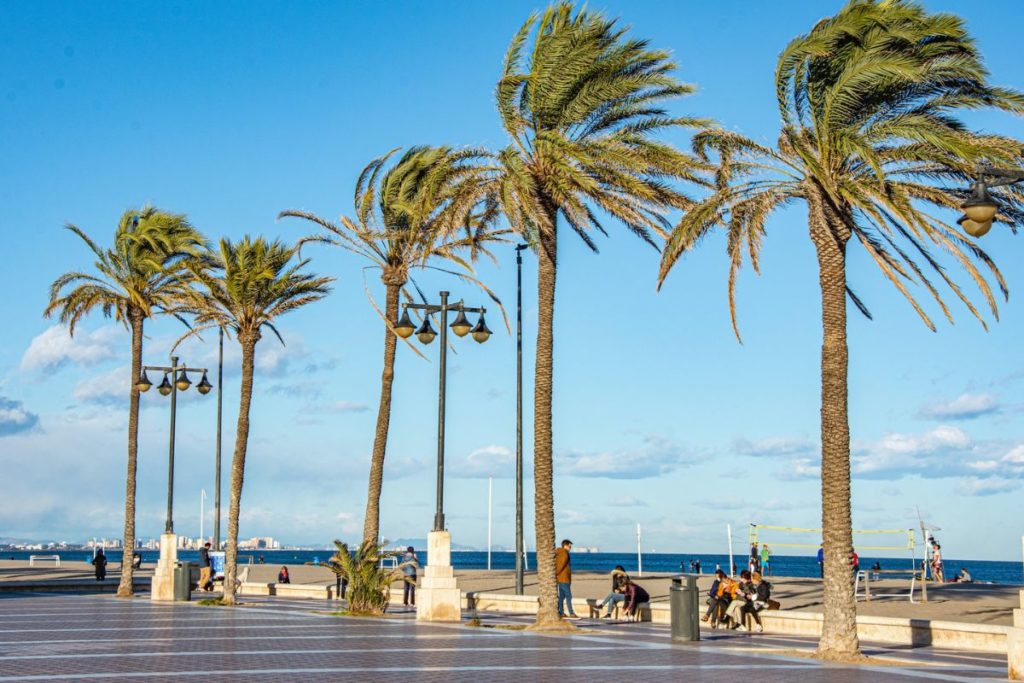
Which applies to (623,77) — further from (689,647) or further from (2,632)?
(2,632)

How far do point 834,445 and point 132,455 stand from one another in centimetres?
2552

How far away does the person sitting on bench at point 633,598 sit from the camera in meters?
27.6

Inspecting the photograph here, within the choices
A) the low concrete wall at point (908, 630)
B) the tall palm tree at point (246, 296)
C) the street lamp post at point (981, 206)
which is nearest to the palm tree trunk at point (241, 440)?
the tall palm tree at point (246, 296)

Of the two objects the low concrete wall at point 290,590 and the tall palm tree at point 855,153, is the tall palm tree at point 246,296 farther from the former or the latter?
the tall palm tree at point 855,153

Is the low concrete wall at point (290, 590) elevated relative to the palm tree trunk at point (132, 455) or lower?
lower

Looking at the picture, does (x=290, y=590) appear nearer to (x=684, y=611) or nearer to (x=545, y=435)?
(x=545, y=435)

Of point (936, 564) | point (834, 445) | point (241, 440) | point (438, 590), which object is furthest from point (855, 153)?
point (936, 564)

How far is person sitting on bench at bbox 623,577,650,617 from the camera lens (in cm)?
2758

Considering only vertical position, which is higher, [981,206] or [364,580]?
[981,206]

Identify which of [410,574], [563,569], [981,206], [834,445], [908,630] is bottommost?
[908,630]

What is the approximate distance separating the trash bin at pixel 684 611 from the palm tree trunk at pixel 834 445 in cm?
270

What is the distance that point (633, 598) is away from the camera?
27.6 metres

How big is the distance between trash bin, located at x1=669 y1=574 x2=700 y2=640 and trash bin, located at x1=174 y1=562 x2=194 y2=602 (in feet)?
59.7

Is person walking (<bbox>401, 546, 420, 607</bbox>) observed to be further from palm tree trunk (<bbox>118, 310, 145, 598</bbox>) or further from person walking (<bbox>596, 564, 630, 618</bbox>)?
palm tree trunk (<bbox>118, 310, 145, 598</bbox>)
